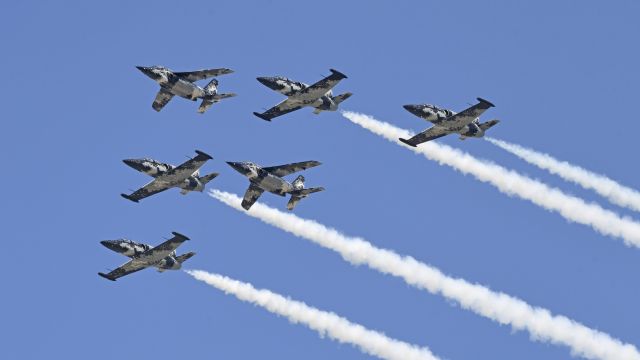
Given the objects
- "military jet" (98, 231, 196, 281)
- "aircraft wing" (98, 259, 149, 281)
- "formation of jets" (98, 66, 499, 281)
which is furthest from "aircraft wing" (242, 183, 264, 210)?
"aircraft wing" (98, 259, 149, 281)

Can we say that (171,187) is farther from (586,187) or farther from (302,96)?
(586,187)

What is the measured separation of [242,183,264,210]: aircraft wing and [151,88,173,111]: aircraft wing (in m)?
15.6

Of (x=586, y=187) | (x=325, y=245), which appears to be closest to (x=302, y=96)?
(x=325, y=245)

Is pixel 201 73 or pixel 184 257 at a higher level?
pixel 201 73

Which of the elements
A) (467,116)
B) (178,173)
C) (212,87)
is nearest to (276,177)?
(178,173)

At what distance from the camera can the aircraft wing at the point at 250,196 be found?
142750 millimetres

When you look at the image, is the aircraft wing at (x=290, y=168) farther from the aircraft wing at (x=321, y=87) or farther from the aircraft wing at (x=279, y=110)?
the aircraft wing at (x=321, y=87)

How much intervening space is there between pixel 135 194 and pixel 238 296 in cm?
1437

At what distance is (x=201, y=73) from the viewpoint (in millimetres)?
141875

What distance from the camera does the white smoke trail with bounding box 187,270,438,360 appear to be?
13162 cm

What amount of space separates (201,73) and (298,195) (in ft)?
50.9

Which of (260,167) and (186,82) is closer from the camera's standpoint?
(260,167)

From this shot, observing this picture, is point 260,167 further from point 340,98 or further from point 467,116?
point 467,116

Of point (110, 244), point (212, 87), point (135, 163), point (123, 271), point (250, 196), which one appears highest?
point (212, 87)
